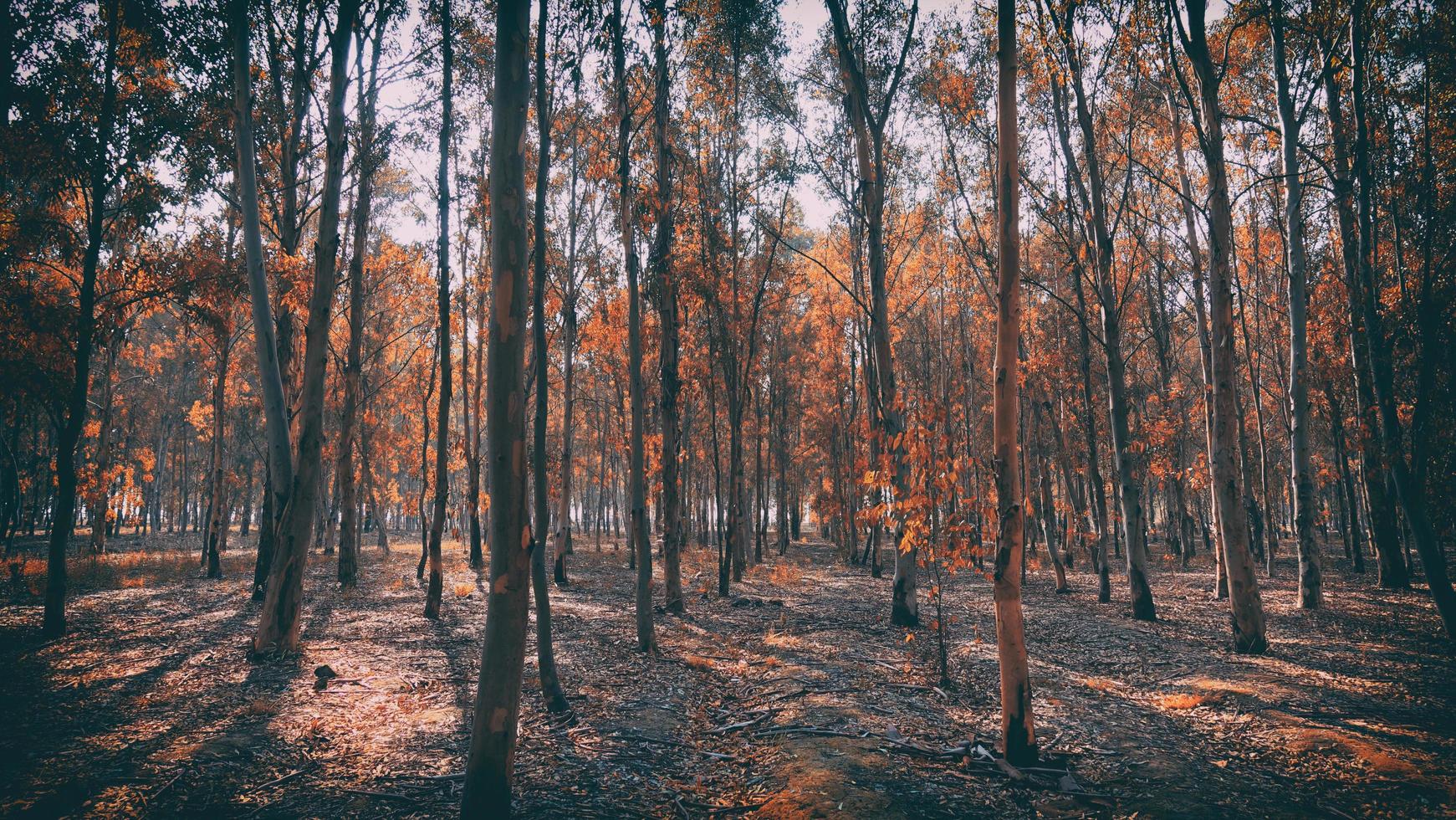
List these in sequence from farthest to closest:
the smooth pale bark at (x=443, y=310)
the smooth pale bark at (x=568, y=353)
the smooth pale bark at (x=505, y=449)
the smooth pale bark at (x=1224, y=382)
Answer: the smooth pale bark at (x=568, y=353), the smooth pale bark at (x=443, y=310), the smooth pale bark at (x=1224, y=382), the smooth pale bark at (x=505, y=449)

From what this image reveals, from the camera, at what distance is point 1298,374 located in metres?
12.6

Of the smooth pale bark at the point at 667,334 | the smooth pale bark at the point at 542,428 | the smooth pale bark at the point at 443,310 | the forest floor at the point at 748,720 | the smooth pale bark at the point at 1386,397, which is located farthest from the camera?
the smooth pale bark at the point at 667,334

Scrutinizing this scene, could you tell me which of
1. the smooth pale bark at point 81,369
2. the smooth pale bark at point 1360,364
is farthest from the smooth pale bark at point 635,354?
the smooth pale bark at point 1360,364

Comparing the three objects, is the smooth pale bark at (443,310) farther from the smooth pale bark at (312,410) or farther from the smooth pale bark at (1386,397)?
the smooth pale bark at (1386,397)

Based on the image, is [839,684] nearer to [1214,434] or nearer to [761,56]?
[1214,434]

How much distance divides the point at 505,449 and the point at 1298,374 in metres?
16.0

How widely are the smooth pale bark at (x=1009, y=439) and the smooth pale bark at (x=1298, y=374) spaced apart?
37.5ft

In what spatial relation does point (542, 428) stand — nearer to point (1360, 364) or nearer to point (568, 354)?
point (568, 354)

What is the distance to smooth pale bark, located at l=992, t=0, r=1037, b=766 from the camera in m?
5.33

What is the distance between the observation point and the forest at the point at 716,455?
5.22m

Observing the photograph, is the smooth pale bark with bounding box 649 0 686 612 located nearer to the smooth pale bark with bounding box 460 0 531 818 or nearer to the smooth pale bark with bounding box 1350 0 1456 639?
the smooth pale bark with bounding box 460 0 531 818

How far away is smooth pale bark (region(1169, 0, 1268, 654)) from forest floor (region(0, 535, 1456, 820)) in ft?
2.52

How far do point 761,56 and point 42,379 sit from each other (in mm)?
17812

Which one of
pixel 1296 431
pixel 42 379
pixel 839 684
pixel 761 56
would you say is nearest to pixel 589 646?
pixel 839 684
